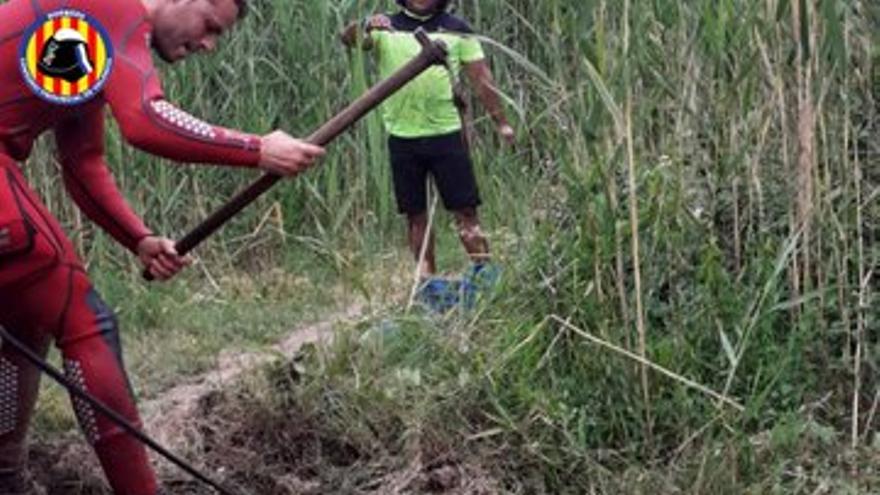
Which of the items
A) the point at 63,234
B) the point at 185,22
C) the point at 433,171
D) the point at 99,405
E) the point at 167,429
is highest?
the point at 185,22

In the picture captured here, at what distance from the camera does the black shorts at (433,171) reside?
280 inches

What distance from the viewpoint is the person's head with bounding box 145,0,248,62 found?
14.1 ft

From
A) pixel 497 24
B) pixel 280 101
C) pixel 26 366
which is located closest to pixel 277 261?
pixel 280 101

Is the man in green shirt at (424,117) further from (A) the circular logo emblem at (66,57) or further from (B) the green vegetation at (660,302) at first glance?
(A) the circular logo emblem at (66,57)

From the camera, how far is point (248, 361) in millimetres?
5488

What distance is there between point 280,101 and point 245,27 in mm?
362

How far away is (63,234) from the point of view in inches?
173

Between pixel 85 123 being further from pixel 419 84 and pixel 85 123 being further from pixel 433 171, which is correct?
pixel 433 171

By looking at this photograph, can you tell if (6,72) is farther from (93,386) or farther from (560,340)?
(560,340)

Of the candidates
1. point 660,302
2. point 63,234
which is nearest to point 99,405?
point 63,234

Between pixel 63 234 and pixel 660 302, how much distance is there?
166cm

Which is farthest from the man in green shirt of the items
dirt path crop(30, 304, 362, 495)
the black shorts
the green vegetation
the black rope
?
the black rope

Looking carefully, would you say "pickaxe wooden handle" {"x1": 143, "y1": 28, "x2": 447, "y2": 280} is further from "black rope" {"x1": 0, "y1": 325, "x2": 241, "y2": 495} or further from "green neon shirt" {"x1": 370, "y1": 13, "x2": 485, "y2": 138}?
"green neon shirt" {"x1": 370, "y1": 13, "x2": 485, "y2": 138}

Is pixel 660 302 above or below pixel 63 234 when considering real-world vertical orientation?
below
